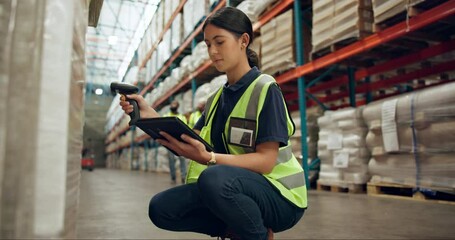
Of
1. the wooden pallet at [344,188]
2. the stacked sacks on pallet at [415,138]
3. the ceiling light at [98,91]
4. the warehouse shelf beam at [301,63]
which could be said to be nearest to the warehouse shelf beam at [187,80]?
the warehouse shelf beam at [301,63]

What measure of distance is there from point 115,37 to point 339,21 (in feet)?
62.1

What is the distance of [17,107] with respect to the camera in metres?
0.51

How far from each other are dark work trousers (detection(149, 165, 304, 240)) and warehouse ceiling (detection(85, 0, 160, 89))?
1355 centimetres

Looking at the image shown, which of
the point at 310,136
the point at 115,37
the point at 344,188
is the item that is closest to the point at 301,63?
the point at 310,136

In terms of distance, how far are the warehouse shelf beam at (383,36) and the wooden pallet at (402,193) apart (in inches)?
62.0

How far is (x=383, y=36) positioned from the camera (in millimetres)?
4012

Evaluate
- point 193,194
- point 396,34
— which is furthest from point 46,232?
point 396,34

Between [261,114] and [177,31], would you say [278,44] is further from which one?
[177,31]

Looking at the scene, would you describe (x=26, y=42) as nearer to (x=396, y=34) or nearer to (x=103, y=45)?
(x=396, y=34)

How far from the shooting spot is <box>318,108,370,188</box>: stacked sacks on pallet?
470cm

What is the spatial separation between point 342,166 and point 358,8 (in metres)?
1.98

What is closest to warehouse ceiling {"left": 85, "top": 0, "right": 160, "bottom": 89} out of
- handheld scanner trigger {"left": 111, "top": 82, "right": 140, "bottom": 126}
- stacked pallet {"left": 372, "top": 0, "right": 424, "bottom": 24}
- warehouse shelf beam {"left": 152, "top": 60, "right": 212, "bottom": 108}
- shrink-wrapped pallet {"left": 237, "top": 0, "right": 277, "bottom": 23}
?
warehouse shelf beam {"left": 152, "top": 60, "right": 212, "bottom": 108}

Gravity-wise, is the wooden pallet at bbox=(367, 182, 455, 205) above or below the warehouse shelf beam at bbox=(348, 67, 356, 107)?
below

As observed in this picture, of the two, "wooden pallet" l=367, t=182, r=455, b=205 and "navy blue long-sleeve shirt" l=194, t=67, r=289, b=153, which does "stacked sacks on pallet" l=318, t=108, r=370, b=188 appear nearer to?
"wooden pallet" l=367, t=182, r=455, b=205
